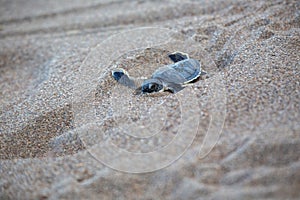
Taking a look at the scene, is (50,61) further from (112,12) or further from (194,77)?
(194,77)

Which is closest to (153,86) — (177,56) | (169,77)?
(169,77)

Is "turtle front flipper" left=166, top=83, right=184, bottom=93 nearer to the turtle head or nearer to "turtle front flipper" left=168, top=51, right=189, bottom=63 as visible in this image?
the turtle head

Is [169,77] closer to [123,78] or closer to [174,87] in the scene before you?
[174,87]

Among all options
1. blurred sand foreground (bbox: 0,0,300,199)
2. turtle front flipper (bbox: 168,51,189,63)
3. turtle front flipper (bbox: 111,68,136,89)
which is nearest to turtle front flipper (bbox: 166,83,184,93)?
blurred sand foreground (bbox: 0,0,300,199)

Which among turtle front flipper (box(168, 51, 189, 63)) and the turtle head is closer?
the turtle head

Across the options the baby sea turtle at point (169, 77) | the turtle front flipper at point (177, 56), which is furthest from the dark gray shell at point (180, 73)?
the turtle front flipper at point (177, 56)

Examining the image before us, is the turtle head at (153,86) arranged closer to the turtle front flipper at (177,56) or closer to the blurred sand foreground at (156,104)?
the blurred sand foreground at (156,104)

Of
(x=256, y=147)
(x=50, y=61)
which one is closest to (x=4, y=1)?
(x=50, y=61)
